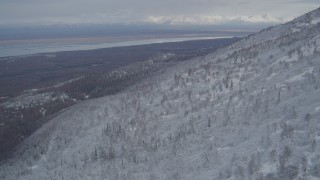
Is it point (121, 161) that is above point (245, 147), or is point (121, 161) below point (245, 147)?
below

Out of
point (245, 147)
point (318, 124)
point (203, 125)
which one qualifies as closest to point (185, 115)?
point (203, 125)

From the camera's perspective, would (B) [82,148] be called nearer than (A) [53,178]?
No

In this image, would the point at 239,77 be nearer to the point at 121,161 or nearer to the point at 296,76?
the point at 296,76

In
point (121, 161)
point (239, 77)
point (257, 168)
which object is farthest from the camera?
point (239, 77)

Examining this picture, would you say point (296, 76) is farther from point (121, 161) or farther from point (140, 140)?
point (121, 161)

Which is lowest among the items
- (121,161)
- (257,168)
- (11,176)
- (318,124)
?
(11,176)

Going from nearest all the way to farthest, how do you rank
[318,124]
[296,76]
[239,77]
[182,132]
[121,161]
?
[318,124]
[121,161]
[182,132]
[296,76]
[239,77]
